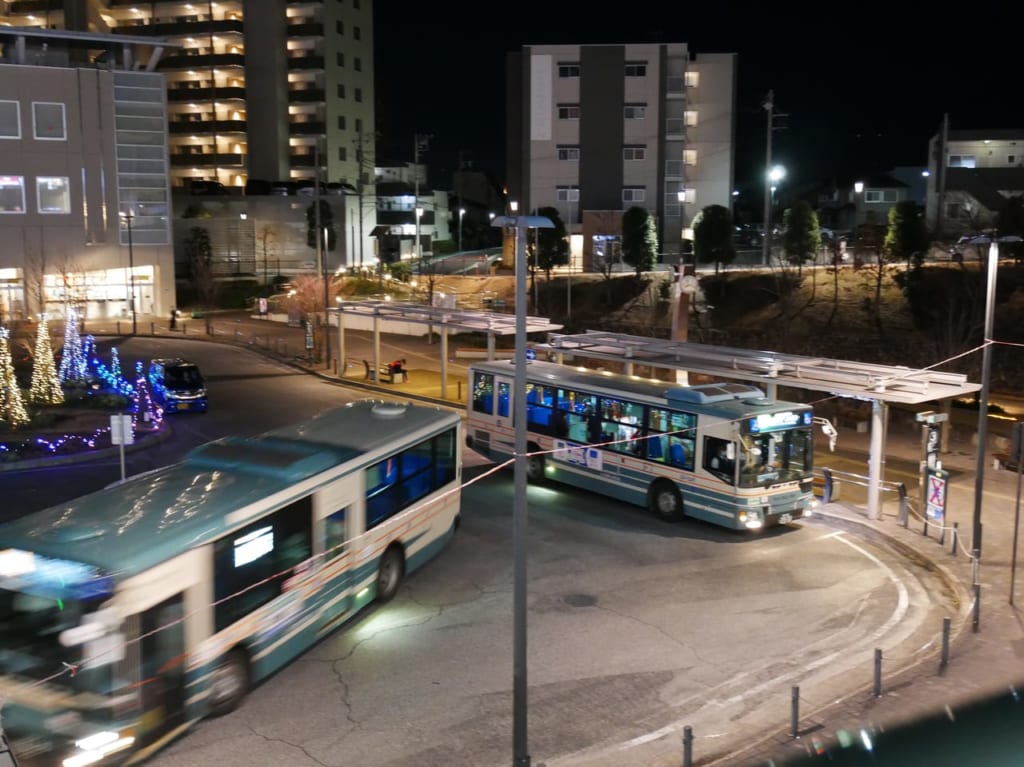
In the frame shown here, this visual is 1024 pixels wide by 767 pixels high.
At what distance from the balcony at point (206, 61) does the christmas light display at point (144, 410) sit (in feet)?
185

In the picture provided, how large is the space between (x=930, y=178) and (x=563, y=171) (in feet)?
88.5

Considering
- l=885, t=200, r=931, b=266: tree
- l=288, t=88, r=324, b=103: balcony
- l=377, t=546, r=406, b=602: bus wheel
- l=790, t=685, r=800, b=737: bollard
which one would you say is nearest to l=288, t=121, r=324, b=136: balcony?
l=288, t=88, r=324, b=103: balcony

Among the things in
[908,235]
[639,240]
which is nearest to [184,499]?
[908,235]

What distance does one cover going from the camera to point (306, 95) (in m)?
82.1

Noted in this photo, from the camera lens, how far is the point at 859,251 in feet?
152

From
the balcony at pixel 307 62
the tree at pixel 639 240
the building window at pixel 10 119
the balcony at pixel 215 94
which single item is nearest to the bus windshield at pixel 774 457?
the tree at pixel 639 240

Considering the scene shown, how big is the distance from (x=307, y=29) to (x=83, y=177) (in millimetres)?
33539

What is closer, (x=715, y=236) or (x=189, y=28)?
(x=715, y=236)

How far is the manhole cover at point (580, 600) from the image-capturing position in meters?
13.2

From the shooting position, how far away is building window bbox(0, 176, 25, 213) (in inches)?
2079

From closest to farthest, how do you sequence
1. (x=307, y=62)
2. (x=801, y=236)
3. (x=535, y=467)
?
1. (x=535, y=467)
2. (x=801, y=236)
3. (x=307, y=62)

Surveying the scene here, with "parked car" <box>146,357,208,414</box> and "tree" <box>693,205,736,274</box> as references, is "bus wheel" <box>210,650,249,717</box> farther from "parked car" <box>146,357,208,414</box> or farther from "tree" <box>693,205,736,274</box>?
"tree" <box>693,205,736,274</box>

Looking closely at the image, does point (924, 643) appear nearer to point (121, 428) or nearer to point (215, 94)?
point (121, 428)

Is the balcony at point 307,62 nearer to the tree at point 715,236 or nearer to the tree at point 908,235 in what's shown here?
the tree at point 715,236
